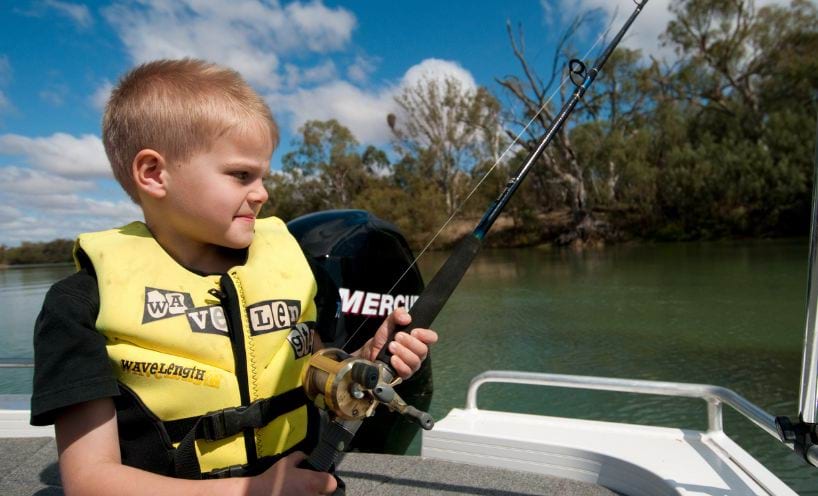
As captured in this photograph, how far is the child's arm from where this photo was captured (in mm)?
877

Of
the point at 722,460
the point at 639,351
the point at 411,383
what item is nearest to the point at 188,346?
the point at 411,383

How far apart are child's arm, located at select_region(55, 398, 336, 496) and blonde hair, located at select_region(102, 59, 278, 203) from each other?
456 millimetres

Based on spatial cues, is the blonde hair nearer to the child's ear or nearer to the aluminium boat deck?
the child's ear

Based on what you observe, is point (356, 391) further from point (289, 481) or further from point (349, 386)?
point (289, 481)

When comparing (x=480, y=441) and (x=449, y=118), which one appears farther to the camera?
(x=449, y=118)

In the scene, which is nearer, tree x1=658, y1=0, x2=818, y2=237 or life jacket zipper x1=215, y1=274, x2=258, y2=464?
life jacket zipper x1=215, y1=274, x2=258, y2=464

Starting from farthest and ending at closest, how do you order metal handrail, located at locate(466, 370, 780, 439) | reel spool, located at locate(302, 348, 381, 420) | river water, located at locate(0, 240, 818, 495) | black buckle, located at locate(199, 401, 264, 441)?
river water, located at locate(0, 240, 818, 495) → metal handrail, located at locate(466, 370, 780, 439) → black buckle, located at locate(199, 401, 264, 441) → reel spool, located at locate(302, 348, 381, 420)

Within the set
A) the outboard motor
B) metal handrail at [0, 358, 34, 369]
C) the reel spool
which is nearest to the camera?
the reel spool

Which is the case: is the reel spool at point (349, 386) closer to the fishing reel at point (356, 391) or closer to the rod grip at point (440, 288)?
the fishing reel at point (356, 391)

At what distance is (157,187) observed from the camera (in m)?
1.05

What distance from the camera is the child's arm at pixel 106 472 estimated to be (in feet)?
2.88

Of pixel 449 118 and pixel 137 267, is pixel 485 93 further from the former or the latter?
pixel 137 267

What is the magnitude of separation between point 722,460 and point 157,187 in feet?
5.56

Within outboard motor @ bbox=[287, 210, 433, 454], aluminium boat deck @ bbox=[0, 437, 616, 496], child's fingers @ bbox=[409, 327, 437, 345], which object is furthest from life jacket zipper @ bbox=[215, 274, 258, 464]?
outboard motor @ bbox=[287, 210, 433, 454]
